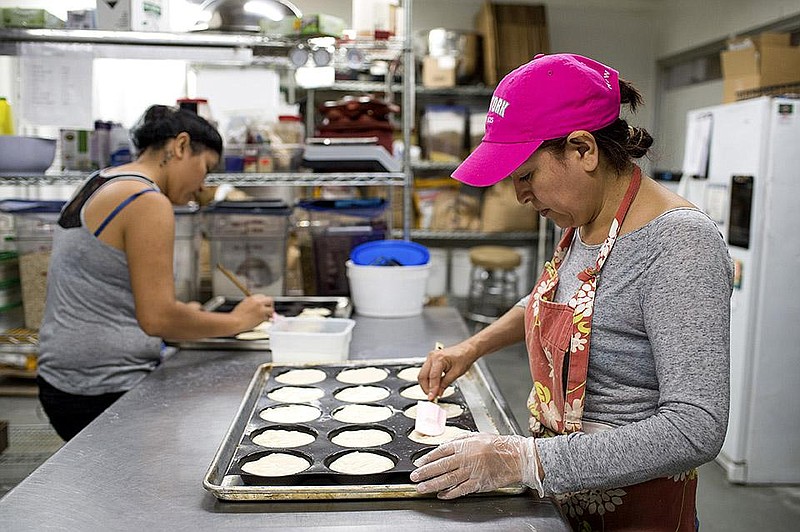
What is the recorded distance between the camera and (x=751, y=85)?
3.97 m

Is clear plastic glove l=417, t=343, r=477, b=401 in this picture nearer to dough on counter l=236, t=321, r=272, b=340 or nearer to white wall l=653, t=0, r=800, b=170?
dough on counter l=236, t=321, r=272, b=340

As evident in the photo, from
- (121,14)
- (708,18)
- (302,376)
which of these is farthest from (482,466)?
(708,18)

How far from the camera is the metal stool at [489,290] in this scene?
6148 millimetres

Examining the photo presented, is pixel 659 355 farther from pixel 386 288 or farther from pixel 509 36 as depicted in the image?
pixel 509 36

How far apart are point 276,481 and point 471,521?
35cm

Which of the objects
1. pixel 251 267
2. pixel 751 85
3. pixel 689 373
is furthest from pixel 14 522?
pixel 751 85

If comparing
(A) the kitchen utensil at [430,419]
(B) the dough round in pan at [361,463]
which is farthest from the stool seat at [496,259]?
(B) the dough round in pan at [361,463]

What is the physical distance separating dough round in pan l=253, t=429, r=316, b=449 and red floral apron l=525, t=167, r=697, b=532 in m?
0.49

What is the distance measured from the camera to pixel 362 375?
194 cm

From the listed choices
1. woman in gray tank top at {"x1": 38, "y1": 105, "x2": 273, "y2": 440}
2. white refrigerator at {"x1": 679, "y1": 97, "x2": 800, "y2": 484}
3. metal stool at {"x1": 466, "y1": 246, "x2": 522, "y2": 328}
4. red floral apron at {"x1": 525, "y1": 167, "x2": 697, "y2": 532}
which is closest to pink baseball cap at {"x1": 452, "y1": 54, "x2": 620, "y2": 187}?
red floral apron at {"x1": 525, "y1": 167, "x2": 697, "y2": 532}

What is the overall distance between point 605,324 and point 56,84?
2.39 meters

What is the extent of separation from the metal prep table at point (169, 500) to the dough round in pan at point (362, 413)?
262 millimetres

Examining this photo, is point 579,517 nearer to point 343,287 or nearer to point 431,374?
point 431,374

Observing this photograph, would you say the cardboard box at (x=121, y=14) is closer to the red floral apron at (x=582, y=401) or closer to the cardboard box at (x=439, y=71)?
the red floral apron at (x=582, y=401)
